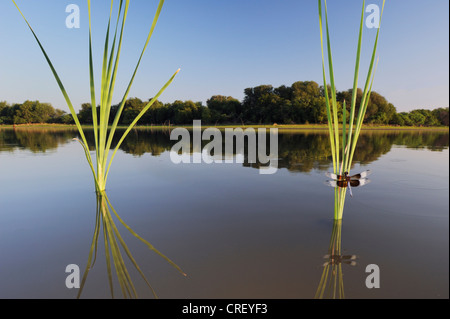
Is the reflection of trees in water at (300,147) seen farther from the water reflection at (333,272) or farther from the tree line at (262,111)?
the tree line at (262,111)

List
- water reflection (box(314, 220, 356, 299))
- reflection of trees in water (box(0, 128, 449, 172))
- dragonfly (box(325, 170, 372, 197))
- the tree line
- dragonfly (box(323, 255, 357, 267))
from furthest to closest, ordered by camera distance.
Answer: the tree line, reflection of trees in water (box(0, 128, 449, 172)), dragonfly (box(325, 170, 372, 197)), dragonfly (box(323, 255, 357, 267)), water reflection (box(314, 220, 356, 299))

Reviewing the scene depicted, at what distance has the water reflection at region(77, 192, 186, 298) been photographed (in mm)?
1659

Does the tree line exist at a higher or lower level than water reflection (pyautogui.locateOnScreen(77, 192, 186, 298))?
higher

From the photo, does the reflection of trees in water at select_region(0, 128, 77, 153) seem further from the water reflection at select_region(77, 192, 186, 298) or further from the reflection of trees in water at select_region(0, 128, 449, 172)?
the water reflection at select_region(77, 192, 186, 298)

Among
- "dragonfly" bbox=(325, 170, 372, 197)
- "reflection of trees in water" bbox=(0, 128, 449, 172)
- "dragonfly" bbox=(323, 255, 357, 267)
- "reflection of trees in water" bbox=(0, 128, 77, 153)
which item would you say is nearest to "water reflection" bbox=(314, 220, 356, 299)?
"dragonfly" bbox=(323, 255, 357, 267)

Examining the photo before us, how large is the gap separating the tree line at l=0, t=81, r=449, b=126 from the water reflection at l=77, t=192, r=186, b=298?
148 ft

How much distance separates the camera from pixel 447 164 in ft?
21.0

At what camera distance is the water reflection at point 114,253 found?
1659 millimetres

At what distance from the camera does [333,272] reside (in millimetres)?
1788

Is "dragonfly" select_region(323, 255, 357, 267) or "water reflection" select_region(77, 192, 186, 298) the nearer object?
"water reflection" select_region(77, 192, 186, 298)

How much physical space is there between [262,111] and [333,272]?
190ft

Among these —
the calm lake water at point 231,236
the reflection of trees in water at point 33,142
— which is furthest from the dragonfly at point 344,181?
the reflection of trees in water at point 33,142

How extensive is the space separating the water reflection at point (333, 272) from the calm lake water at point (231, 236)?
3cm
